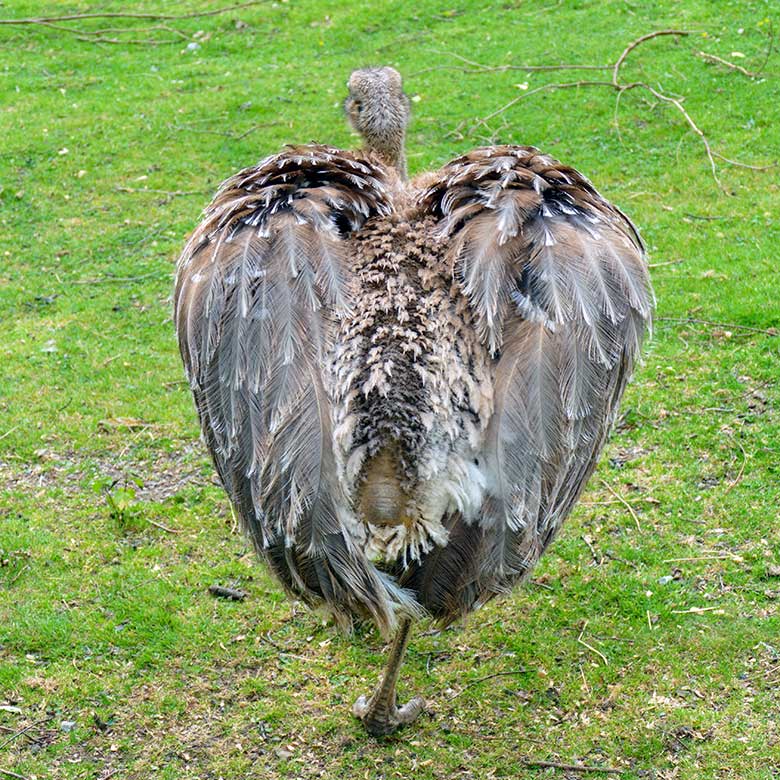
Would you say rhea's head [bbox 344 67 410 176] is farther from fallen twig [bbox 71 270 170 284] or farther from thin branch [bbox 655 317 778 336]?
fallen twig [bbox 71 270 170 284]

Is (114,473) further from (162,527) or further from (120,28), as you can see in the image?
(120,28)

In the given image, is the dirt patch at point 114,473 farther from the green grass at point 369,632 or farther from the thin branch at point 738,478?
the thin branch at point 738,478

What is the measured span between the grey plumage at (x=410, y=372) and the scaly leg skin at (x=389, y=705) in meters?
0.42

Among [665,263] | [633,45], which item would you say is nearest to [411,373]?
[665,263]

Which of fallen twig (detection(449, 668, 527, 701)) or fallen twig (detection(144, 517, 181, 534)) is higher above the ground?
fallen twig (detection(144, 517, 181, 534))

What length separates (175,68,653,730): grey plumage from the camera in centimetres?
338

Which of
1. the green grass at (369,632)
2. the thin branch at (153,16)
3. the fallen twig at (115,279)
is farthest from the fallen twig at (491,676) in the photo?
the thin branch at (153,16)

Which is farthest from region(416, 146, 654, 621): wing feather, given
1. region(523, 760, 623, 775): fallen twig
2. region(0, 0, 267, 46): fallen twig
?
region(0, 0, 267, 46): fallen twig

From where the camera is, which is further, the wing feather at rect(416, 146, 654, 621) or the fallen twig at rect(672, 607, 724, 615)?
the fallen twig at rect(672, 607, 724, 615)

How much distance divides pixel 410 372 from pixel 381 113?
2.45 m

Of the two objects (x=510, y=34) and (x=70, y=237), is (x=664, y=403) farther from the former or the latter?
(x=510, y=34)

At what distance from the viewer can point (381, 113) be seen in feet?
17.7

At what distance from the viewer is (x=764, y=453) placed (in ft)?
18.2

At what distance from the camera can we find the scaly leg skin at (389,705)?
13.6 ft
